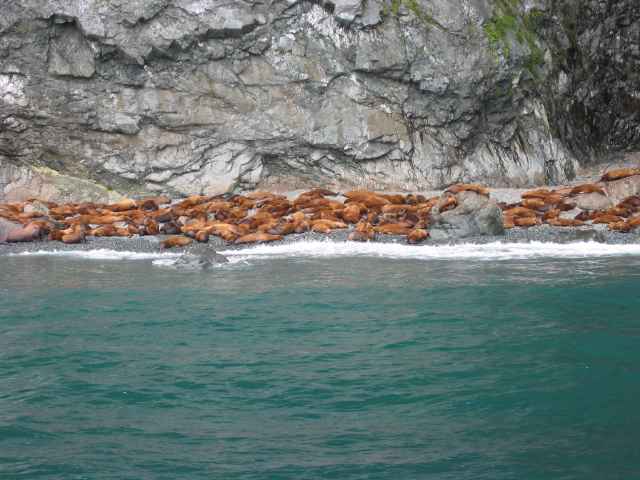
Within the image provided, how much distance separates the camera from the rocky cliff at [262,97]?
2561 centimetres

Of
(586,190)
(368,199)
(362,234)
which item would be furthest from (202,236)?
(586,190)

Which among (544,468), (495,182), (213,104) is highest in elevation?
(213,104)

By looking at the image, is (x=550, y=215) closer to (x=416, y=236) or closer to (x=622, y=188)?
(x=416, y=236)

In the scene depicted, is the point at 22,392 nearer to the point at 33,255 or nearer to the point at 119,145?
the point at 33,255

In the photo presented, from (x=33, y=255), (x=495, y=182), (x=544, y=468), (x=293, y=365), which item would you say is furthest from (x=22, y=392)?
(x=495, y=182)

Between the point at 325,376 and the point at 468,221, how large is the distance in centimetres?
1098

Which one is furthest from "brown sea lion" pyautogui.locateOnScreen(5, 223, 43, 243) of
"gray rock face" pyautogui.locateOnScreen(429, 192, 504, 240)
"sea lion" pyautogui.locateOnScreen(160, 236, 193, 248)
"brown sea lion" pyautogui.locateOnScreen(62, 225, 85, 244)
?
"gray rock face" pyautogui.locateOnScreen(429, 192, 504, 240)

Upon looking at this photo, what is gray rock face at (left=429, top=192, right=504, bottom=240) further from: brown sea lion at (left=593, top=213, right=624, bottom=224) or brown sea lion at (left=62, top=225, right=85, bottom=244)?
brown sea lion at (left=62, top=225, right=85, bottom=244)

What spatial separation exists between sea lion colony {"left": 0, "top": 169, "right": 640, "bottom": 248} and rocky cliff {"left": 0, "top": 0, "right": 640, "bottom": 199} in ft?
13.5

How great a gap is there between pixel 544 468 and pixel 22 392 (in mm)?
4657

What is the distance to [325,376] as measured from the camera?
7.44 meters

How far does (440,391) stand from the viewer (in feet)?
22.8

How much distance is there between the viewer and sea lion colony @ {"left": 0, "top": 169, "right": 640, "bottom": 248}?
18.2 m

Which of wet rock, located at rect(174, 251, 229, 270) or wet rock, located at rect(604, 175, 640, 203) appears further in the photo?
wet rock, located at rect(604, 175, 640, 203)
